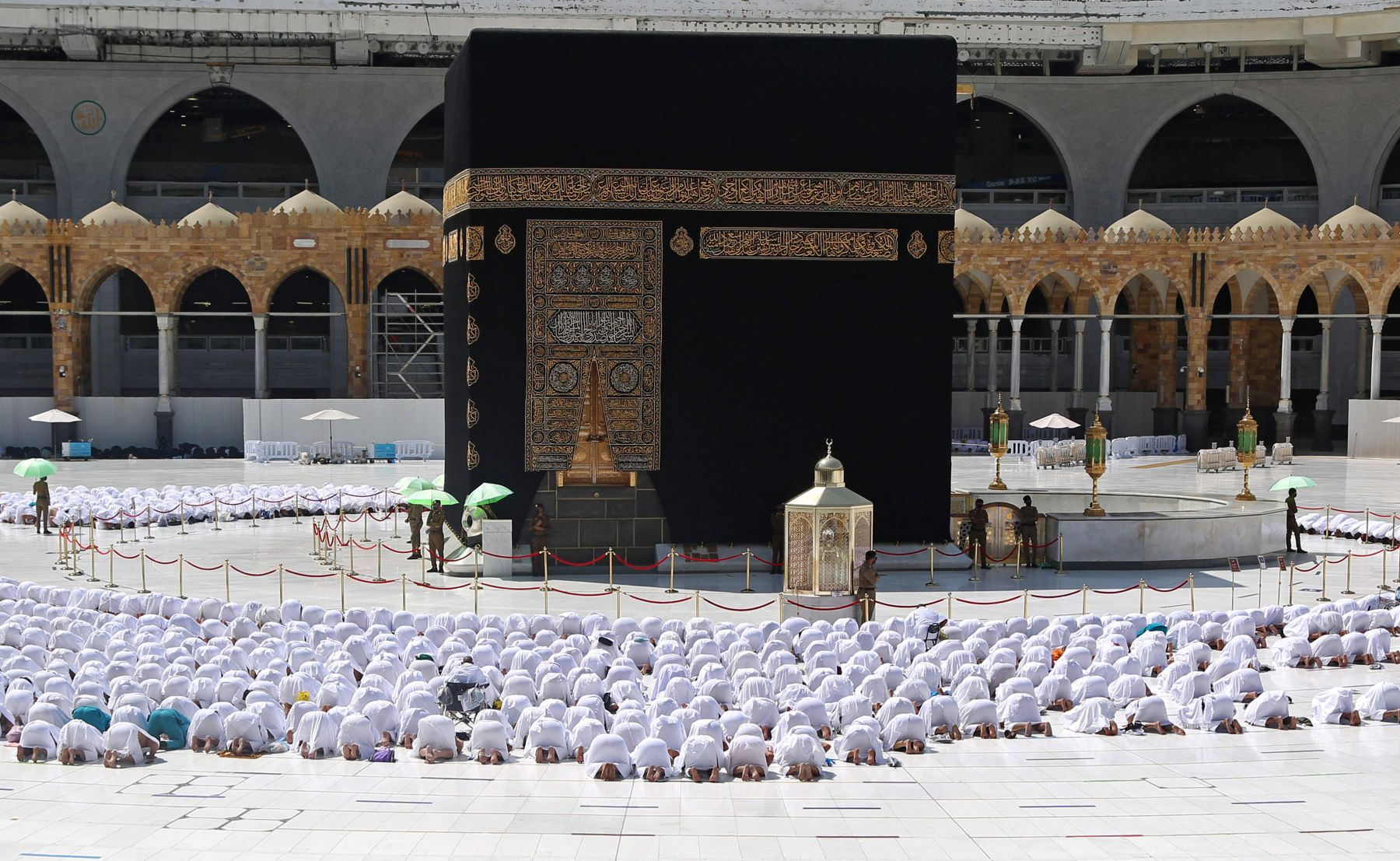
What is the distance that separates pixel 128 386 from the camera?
39.2 m

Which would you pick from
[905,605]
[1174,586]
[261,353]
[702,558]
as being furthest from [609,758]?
[261,353]

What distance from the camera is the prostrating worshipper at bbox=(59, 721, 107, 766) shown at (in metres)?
9.97

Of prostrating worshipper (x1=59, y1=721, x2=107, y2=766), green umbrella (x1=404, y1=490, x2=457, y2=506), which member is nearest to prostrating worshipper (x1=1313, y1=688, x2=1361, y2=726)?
prostrating worshipper (x1=59, y1=721, x2=107, y2=766)

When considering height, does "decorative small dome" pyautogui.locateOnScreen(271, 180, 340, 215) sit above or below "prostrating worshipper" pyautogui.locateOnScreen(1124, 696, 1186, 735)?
above

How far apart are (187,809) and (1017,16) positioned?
3393 centimetres

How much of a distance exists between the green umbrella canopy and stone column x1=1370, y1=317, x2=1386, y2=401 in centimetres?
2164

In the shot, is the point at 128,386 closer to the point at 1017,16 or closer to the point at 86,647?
the point at 1017,16

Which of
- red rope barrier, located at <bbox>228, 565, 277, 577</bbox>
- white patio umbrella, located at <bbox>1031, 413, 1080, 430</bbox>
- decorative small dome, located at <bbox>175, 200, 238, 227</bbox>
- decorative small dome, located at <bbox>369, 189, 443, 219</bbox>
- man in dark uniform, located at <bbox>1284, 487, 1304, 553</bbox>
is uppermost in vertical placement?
decorative small dome, located at <bbox>369, 189, 443, 219</bbox>

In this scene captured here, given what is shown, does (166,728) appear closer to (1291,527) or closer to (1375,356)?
(1291,527)

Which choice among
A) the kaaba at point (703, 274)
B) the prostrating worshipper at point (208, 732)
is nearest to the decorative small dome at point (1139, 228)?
the kaaba at point (703, 274)

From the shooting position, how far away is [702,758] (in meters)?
9.67

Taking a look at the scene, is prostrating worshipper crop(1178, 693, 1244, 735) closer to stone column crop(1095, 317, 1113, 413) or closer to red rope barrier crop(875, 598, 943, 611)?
red rope barrier crop(875, 598, 943, 611)

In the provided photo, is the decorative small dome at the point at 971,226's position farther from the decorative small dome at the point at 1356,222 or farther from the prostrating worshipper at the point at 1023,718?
the prostrating worshipper at the point at 1023,718

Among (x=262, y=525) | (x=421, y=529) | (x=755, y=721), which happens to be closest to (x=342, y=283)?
(x=262, y=525)
